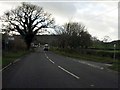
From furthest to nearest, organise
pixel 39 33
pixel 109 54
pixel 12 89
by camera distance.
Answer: pixel 39 33
pixel 109 54
pixel 12 89

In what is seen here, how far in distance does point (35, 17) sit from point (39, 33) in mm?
5476

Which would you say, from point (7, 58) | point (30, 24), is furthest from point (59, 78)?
point (30, 24)

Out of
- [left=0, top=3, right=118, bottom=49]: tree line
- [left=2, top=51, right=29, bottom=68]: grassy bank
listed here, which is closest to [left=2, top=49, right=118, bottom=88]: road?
[left=2, top=51, right=29, bottom=68]: grassy bank

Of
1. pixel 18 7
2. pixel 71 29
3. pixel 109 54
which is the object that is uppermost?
pixel 18 7

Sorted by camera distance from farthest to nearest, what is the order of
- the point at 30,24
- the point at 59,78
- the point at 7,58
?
the point at 30,24 → the point at 7,58 → the point at 59,78

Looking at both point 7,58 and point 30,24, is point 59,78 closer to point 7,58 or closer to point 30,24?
point 7,58

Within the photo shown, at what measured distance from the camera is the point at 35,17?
273 feet

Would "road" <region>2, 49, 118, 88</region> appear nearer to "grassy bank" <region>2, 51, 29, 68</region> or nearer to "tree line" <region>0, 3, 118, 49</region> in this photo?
"grassy bank" <region>2, 51, 29, 68</region>

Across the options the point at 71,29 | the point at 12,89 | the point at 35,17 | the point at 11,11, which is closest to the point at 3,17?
the point at 11,11

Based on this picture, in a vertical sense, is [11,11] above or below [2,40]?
above

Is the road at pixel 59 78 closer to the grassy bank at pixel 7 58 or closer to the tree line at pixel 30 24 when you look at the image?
the grassy bank at pixel 7 58

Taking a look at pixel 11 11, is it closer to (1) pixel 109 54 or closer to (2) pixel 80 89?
(1) pixel 109 54

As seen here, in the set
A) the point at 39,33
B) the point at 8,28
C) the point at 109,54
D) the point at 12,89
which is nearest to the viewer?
the point at 12,89

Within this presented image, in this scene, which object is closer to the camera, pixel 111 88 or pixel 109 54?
pixel 111 88
